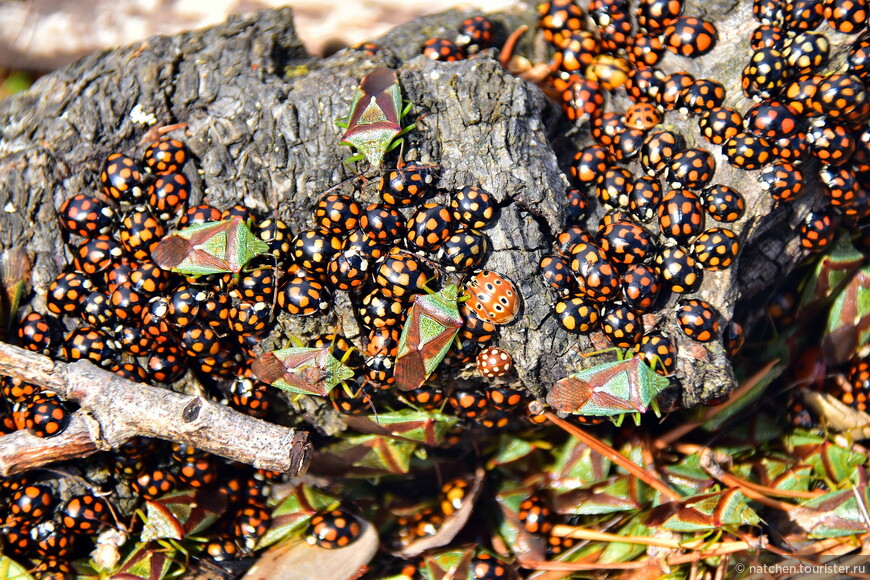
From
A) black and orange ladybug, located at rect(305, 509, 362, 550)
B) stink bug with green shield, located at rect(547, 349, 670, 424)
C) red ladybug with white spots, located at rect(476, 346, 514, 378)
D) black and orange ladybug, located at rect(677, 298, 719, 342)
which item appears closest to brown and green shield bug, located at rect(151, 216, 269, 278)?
red ladybug with white spots, located at rect(476, 346, 514, 378)

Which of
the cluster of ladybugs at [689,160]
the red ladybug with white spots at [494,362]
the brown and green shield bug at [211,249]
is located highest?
the cluster of ladybugs at [689,160]

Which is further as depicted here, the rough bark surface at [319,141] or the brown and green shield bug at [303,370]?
the rough bark surface at [319,141]

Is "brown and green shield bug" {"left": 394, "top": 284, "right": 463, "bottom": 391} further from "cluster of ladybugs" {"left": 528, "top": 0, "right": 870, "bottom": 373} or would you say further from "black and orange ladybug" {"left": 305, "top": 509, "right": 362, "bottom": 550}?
"black and orange ladybug" {"left": 305, "top": 509, "right": 362, "bottom": 550}

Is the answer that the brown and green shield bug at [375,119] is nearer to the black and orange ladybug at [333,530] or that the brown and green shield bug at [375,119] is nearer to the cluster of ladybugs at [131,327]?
the cluster of ladybugs at [131,327]

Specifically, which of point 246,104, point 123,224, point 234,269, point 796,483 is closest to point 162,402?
point 234,269

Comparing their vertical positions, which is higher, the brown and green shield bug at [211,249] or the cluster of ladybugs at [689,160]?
the cluster of ladybugs at [689,160]

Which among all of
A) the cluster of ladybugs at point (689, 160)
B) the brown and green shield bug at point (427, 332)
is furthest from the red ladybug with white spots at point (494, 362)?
the cluster of ladybugs at point (689, 160)

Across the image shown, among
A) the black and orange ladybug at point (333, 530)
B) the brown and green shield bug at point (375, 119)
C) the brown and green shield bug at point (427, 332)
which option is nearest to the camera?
the brown and green shield bug at point (427, 332)
